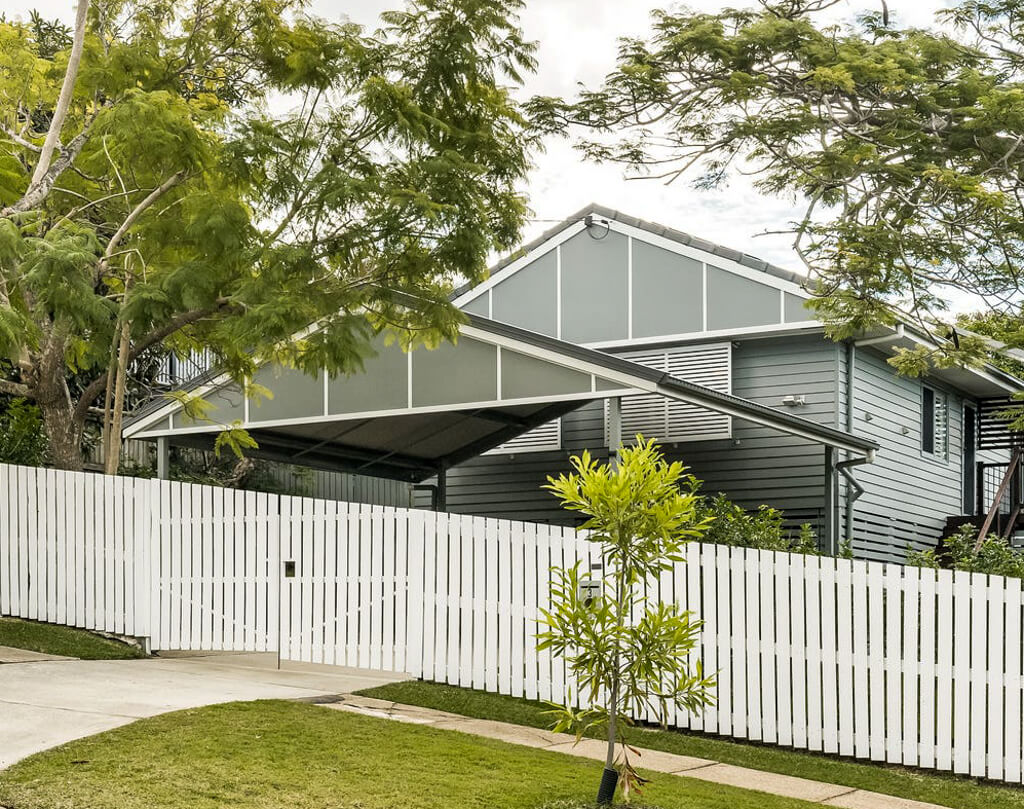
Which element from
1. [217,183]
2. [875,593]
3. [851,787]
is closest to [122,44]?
[217,183]

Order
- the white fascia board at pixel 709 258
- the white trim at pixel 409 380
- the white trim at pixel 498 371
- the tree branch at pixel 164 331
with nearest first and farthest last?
the tree branch at pixel 164 331
the white trim at pixel 498 371
the white trim at pixel 409 380
the white fascia board at pixel 709 258

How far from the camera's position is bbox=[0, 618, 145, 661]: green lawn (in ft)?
→ 40.9

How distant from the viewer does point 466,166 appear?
40.3 ft

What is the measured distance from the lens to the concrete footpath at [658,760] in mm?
8164

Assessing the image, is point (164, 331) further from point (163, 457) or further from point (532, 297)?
point (532, 297)

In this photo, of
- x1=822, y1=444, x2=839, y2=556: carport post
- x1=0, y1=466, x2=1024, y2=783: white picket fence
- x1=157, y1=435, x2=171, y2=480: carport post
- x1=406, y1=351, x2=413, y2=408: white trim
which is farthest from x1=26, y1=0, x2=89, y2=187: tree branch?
x1=822, y1=444, x2=839, y2=556: carport post

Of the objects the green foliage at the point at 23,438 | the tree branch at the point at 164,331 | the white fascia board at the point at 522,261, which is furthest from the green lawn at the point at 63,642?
the white fascia board at the point at 522,261

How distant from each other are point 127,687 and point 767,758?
17.2ft

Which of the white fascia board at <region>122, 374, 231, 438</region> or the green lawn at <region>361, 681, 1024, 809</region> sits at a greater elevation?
the white fascia board at <region>122, 374, 231, 438</region>

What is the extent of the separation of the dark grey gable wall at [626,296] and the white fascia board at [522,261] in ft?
0.25

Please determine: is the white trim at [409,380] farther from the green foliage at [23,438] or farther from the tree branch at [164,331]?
the green foliage at [23,438]

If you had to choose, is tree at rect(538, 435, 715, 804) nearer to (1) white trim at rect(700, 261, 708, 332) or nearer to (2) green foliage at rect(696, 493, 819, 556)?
(2) green foliage at rect(696, 493, 819, 556)

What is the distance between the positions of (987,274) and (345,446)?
10.4 meters

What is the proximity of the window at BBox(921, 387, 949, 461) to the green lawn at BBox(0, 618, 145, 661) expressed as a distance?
15.6 m
